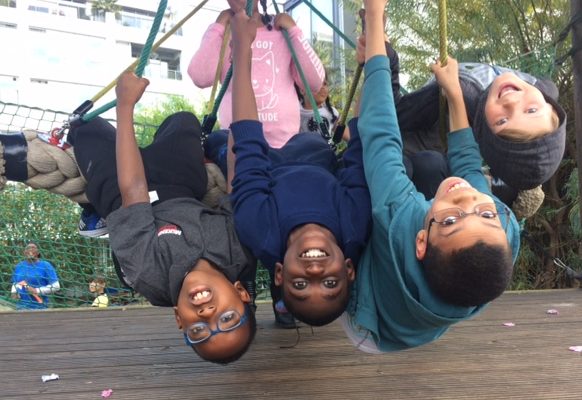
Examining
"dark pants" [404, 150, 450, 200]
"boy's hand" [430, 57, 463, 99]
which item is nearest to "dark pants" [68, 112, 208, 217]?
"dark pants" [404, 150, 450, 200]

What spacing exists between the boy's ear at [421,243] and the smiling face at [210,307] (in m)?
0.51

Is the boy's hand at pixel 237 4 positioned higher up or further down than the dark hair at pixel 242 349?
higher up

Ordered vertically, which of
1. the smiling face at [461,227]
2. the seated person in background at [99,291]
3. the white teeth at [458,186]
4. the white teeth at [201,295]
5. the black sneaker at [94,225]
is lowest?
the seated person in background at [99,291]

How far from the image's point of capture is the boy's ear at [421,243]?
1.29 meters

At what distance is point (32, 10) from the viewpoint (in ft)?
65.4

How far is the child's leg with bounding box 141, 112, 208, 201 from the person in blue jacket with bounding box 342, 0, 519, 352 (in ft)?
2.03

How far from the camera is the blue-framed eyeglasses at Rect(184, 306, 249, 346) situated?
58.9 inches

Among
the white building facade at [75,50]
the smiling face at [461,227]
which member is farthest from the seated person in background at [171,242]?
the white building facade at [75,50]

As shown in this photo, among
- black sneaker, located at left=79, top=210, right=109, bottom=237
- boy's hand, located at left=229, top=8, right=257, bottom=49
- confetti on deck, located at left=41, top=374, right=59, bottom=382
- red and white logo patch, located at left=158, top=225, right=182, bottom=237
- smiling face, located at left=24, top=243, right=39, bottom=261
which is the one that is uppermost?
boy's hand, located at left=229, top=8, right=257, bottom=49

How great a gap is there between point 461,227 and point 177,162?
973 millimetres

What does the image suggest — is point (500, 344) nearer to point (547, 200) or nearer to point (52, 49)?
point (547, 200)

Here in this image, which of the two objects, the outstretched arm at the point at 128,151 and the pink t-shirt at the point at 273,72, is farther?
the pink t-shirt at the point at 273,72

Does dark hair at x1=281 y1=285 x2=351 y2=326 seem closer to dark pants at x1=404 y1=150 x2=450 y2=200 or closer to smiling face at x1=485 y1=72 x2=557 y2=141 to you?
dark pants at x1=404 y1=150 x2=450 y2=200

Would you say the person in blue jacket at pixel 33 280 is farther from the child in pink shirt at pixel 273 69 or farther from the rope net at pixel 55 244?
the child in pink shirt at pixel 273 69
